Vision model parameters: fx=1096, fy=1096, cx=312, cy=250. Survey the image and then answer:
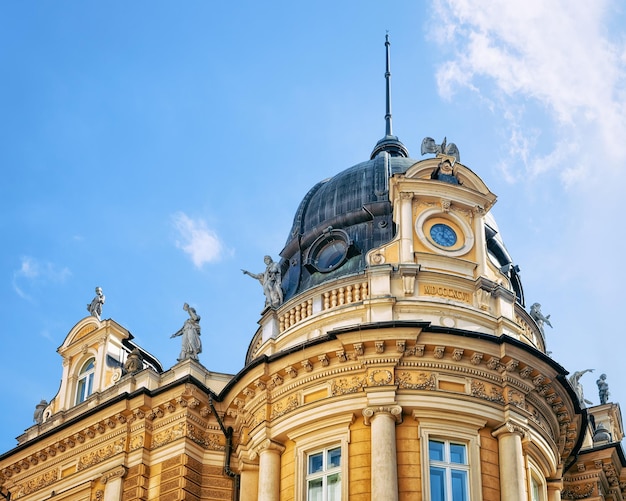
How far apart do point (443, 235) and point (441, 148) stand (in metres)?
3.03

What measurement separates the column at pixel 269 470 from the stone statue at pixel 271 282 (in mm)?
4288

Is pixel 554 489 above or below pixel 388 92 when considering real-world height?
below

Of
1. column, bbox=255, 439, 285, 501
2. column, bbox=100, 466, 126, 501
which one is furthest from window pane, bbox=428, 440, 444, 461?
column, bbox=100, 466, 126, 501

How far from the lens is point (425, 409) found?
24906 mm

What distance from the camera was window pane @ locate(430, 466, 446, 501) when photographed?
24103 mm

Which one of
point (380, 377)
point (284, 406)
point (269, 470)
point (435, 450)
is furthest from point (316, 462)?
point (435, 450)

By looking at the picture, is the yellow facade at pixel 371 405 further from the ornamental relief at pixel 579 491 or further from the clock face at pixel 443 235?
the clock face at pixel 443 235

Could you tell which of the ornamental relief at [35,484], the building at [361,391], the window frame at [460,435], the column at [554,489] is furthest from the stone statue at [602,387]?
the ornamental relief at [35,484]

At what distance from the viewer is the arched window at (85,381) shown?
3116 cm

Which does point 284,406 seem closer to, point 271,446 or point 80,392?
point 271,446

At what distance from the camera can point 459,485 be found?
24.4 m

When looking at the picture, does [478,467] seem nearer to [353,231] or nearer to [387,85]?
[353,231]

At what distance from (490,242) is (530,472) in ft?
24.7

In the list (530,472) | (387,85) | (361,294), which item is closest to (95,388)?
(361,294)
